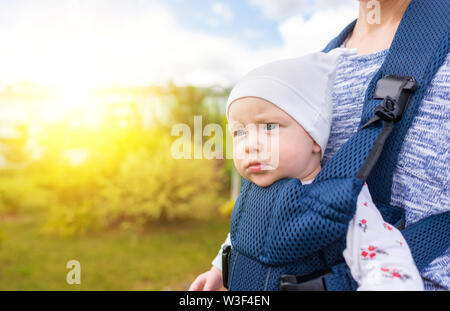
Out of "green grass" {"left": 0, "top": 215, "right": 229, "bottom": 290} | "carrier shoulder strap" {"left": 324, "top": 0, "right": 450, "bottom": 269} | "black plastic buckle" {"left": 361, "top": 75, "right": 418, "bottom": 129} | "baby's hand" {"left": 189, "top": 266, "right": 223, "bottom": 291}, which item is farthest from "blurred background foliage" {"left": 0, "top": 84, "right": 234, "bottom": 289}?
"black plastic buckle" {"left": 361, "top": 75, "right": 418, "bottom": 129}

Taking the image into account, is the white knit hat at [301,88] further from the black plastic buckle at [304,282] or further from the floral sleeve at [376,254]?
the black plastic buckle at [304,282]

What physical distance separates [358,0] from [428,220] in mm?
830

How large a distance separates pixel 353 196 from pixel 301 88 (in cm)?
41

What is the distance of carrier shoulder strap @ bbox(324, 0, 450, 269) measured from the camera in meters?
1.17

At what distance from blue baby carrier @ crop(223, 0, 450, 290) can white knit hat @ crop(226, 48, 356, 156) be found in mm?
145

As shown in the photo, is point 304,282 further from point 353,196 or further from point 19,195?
point 19,195

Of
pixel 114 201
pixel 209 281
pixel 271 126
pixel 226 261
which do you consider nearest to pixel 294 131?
pixel 271 126

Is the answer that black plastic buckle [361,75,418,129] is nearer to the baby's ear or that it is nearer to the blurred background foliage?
the baby's ear

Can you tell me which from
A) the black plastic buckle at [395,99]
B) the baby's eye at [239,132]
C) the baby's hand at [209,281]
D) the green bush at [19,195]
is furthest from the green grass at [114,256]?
the black plastic buckle at [395,99]

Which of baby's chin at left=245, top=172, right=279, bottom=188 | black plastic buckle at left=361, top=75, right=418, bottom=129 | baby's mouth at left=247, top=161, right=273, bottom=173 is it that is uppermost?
black plastic buckle at left=361, top=75, right=418, bottom=129

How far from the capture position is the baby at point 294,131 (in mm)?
1119

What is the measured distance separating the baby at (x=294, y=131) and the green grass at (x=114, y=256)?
451 cm
